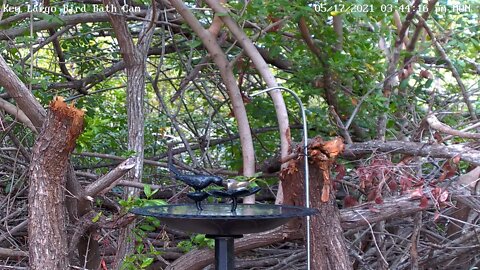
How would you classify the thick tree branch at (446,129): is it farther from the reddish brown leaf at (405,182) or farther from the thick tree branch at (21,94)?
the thick tree branch at (21,94)

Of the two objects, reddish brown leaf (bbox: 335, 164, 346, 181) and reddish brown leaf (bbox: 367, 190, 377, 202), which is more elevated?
reddish brown leaf (bbox: 335, 164, 346, 181)

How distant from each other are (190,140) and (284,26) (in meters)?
1.18

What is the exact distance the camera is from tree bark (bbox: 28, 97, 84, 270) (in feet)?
8.01

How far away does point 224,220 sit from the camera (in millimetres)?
1919

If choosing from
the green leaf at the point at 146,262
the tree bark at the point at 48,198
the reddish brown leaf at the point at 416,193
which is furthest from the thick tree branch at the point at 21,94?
the reddish brown leaf at the point at 416,193

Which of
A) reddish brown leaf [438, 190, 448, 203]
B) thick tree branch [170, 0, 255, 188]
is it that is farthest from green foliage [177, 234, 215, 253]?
reddish brown leaf [438, 190, 448, 203]

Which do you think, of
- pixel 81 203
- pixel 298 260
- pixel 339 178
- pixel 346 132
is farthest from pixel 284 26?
pixel 81 203

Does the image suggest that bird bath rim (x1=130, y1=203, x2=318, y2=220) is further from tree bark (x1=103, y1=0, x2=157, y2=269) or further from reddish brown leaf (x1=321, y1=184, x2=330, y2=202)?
tree bark (x1=103, y1=0, x2=157, y2=269)

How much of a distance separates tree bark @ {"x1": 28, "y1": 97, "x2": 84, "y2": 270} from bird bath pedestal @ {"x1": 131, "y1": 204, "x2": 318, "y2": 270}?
0.44 m

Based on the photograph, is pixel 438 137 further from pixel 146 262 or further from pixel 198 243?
pixel 146 262

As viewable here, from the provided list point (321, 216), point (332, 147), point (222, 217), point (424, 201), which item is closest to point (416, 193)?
point (424, 201)

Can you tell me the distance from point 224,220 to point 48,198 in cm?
88

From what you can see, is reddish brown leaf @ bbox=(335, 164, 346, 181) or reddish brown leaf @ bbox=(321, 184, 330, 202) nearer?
reddish brown leaf @ bbox=(321, 184, 330, 202)

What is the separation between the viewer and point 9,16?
3.74 meters
